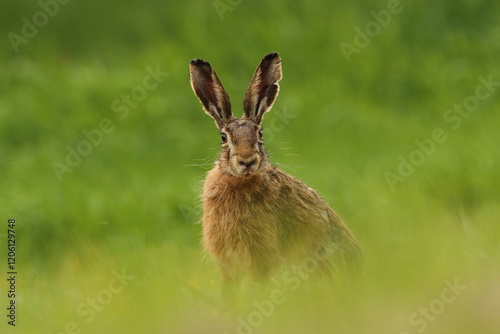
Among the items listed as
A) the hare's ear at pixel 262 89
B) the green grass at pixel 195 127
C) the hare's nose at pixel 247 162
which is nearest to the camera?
the hare's nose at pixel 247 162

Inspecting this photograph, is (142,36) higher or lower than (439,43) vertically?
higher

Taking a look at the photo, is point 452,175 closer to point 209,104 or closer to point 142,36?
point 209,104

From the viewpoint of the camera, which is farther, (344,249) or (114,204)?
(114,204)

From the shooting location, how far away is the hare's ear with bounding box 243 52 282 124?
6.79 m

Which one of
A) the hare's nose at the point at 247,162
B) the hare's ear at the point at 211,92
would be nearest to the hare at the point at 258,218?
the hare's nose at the point at 247,162

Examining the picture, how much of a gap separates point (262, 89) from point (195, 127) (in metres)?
6.38

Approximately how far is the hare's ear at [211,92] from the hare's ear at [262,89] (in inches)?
6.5

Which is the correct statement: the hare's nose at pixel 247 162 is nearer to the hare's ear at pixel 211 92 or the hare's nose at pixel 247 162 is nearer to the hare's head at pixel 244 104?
the hare's head at pixel 244 104

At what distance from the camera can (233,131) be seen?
21.4 ft

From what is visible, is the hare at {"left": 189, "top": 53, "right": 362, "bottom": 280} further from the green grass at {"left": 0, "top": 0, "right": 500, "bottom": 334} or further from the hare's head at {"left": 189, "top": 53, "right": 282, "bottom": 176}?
the green grass at {"left": 0, "top": 0, "right": 500, "bottom": 334}

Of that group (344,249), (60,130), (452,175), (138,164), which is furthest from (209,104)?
(60,130)

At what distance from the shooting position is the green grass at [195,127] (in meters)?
7.26

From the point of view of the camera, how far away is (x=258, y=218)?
6.34 meters

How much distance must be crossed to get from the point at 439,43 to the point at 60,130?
579 centimetres
